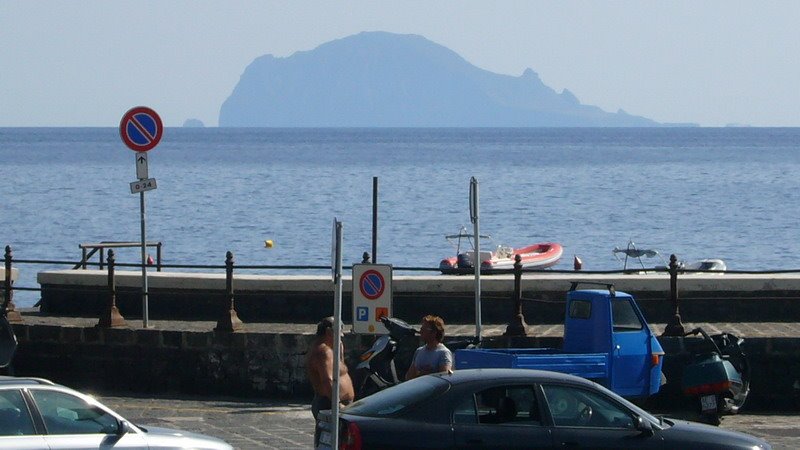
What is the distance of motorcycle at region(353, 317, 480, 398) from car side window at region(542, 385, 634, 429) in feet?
13.8

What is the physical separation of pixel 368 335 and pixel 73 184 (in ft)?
293

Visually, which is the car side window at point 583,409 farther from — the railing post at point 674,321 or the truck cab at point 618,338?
the railing post at point 674,321

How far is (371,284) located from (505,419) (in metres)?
5.66

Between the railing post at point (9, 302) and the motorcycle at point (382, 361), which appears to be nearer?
the motorcycle at point (382, 361)

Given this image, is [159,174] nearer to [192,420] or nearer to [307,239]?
[307,239]

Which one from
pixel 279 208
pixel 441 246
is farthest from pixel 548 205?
pixel 441 246

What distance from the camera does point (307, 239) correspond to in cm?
6384

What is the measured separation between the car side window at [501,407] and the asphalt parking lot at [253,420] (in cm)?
360

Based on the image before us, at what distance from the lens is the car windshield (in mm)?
10812

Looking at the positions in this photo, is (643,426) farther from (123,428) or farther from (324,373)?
(123,428)

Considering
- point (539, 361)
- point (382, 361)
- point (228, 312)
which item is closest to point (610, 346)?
point (539, 361)

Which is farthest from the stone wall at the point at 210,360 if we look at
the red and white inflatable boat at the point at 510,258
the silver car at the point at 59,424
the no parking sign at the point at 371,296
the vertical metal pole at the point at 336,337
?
the red and white inflatable boat at the point at 510,258

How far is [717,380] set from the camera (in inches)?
608

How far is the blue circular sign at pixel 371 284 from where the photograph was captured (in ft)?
53.7
